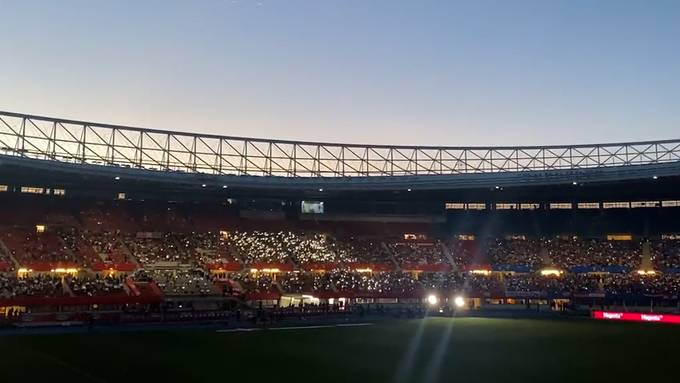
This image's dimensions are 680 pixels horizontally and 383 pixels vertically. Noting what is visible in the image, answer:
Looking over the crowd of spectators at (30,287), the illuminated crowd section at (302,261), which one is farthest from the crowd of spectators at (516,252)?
the crowd of spectators at (30,287)

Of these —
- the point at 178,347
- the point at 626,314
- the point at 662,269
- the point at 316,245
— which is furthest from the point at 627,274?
the point at 178,347

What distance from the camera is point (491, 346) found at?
33.8m

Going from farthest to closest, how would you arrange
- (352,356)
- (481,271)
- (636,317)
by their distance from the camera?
1. (481,271)
2. (636,317)
3. (352,356)

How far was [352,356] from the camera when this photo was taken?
29.6 m

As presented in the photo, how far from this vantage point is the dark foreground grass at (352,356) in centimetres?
2447

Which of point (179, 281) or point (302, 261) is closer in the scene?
point (179, 281)

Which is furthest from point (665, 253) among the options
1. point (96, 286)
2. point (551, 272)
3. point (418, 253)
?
point (96, 286)

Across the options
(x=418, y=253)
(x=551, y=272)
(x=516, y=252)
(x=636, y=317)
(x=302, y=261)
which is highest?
(x=516, y=252)

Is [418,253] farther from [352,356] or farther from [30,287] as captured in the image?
[352,356]

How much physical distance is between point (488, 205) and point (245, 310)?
4362 centimetres

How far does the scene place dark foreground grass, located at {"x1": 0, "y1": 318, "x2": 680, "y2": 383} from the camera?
963 inches

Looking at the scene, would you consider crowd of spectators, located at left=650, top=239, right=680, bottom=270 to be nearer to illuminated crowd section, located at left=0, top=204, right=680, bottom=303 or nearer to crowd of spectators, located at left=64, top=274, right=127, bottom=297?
illuminated crowd section, located at left=0, top=204, right=680, bottom=303

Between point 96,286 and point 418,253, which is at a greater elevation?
point 418,253

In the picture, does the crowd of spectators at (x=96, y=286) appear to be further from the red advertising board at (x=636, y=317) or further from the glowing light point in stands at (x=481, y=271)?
the red advertising board at (x=636, y=317)
